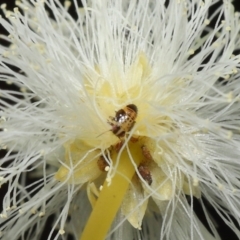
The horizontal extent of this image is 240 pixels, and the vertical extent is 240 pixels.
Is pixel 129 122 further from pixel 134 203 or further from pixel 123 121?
pixel 134 203

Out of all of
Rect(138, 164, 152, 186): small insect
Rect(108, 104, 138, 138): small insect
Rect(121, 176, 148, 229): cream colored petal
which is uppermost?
Rect(108, 104, 138, 138): small insect

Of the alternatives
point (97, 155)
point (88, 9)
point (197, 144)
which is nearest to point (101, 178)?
point (97, 155)

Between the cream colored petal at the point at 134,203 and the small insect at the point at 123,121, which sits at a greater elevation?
the small insect at the point at 123,121

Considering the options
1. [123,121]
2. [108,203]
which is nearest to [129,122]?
[123,121]

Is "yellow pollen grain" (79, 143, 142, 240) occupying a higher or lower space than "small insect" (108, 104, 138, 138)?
lower

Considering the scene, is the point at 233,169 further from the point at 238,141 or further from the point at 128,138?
the point at 128,138

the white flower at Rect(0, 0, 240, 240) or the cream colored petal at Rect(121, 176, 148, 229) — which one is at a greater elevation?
the white flower at Rect(0, 0, 240, 240)

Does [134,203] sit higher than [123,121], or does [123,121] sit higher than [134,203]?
[123,121]
